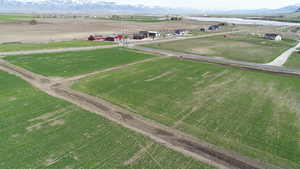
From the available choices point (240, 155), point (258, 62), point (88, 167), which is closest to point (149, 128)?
point (88, 167)

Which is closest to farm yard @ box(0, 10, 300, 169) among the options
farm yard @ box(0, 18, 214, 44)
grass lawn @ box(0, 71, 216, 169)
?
grass lawn @ box(0, 71, 216, 169)

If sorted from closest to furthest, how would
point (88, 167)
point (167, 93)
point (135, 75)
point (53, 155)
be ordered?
point (88, 167) < point (53, 155) < point (167, 93) < point (135, 75)

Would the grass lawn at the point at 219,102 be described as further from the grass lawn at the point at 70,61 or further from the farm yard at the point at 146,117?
the grass lawn at the point at 70,61

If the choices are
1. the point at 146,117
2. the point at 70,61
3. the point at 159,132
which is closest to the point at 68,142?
the point at 146,117

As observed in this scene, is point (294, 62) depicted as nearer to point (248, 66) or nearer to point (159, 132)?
point (248, 66)

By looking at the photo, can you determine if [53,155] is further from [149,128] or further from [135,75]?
[135,75]

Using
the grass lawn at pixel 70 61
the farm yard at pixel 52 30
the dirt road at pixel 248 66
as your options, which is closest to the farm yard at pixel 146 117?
the grass lawn at pixel 70 61
